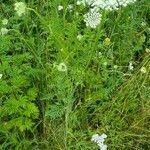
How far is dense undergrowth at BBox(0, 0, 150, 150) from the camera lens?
6.63 ft

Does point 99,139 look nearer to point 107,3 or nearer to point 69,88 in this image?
point 69,88

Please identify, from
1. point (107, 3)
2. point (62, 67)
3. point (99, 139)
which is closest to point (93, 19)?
point (107, 3)

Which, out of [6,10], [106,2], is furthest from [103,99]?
[6,10]

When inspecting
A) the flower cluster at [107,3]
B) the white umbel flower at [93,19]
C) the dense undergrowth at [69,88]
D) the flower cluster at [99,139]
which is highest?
the flower cluster at [107,3]

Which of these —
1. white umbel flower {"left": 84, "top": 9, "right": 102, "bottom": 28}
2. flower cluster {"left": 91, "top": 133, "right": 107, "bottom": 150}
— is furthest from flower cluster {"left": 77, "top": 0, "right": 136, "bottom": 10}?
flower cluster {"left": 91, "top": 133, "right": 107, "bottom": 150}

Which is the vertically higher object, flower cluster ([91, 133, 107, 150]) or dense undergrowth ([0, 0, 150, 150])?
dense undergrowth ([0, 0, 150, 150])

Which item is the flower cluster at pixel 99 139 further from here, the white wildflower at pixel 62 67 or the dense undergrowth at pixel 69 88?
the white wildflower at pixel 62 67

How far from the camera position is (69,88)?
6.54 ft

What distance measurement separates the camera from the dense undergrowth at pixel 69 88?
79.5 inches

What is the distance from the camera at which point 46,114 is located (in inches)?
78.7

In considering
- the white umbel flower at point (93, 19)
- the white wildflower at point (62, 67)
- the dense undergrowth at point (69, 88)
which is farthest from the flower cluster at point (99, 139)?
the white umbel flower at point (93, 19)

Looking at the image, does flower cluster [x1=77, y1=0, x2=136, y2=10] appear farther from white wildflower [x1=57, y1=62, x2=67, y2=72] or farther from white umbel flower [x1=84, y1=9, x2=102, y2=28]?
white wildflower [x1=57, y1=62, x2=67, y2=72]

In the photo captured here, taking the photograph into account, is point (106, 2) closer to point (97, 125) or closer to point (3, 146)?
point (97, 125)

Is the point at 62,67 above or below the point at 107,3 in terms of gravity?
below
